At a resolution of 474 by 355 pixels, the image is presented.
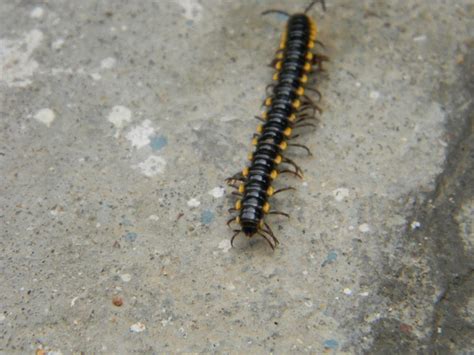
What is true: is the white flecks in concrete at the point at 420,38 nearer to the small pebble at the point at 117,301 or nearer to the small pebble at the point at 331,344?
the small pebble at the point at 331,344

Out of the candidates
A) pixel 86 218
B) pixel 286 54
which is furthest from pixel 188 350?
pixel 286 54

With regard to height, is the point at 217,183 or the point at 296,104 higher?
the point at 296,104

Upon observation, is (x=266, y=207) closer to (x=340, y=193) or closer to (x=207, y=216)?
(x=207, y=216)

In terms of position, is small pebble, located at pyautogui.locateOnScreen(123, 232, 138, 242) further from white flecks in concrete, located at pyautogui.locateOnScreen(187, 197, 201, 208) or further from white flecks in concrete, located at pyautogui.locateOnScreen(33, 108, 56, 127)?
white flecks in concrete, located at pyautogui.locateOnScreen(33, 108, 56, 127)

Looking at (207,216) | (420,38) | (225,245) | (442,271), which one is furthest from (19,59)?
(442,271)

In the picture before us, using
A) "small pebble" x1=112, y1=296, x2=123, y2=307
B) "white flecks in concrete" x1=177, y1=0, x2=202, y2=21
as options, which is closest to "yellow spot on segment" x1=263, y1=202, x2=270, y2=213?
"small pebble" x1=112, y1=296, x2=123, y2=307

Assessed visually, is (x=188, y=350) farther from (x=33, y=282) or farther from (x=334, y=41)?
(x=334, y=41)
